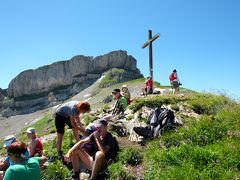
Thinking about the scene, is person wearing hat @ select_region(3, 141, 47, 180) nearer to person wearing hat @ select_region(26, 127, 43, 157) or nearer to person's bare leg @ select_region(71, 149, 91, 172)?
person's bare leg @ select_region(71, 149, 91, 172)

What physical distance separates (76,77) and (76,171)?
155186mm

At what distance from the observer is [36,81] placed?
176 metres

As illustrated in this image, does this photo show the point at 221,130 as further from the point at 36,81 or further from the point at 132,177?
the point at 36,81

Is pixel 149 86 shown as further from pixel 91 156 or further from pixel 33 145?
pixel 91 156

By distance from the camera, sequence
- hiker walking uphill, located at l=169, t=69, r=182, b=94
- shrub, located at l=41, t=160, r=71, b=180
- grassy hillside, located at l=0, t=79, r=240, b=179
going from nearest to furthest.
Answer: grassy hillside, located at l=0, t=79, r=240, b=179 → shrub, located at l=41, t=160, r=71, b=180 → hiker walking uphill, located at l=169, t=69, r=182, b=94

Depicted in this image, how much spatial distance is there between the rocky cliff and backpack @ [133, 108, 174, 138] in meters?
125

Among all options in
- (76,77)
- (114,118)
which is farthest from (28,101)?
(114,118)

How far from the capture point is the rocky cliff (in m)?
152

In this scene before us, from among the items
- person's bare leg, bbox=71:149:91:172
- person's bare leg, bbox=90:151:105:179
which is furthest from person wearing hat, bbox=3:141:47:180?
person's bare leg, bbox=71:149:91:172

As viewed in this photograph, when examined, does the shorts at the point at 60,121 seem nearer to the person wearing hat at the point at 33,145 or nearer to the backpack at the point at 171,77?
the person wearing hat at the point at 33,145

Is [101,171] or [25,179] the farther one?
[101,171]

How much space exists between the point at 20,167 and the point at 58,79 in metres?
166

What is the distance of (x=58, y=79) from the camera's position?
169500mm

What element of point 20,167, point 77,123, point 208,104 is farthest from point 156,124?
point 20,167
